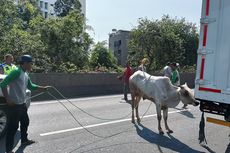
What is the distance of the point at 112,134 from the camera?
25.3 ft

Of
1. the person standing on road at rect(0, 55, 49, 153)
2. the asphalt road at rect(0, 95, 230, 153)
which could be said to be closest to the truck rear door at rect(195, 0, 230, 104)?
the asphalt road at rect(0, 95, 230, 153)

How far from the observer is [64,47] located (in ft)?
75.7

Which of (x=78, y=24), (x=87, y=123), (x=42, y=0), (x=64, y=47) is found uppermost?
(x=42, y=0)

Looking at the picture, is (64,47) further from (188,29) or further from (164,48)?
(188,29)

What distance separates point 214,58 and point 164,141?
273cm

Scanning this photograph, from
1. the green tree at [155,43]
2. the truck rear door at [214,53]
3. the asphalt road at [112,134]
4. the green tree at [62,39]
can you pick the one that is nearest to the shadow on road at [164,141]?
the asphalt road at [112,134]

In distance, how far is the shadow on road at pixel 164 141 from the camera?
22.2 ft

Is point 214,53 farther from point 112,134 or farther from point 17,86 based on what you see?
point 17,86

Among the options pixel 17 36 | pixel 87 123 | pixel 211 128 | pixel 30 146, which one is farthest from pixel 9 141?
pixel 17 36

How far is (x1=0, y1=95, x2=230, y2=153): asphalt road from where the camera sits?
664cm

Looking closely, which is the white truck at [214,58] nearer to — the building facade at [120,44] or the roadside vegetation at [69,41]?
the roadside vegetation at [69,41]

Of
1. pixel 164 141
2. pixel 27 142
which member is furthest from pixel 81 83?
pixel 27 142

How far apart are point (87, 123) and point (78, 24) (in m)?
17.0

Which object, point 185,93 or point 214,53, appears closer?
point 214,53
